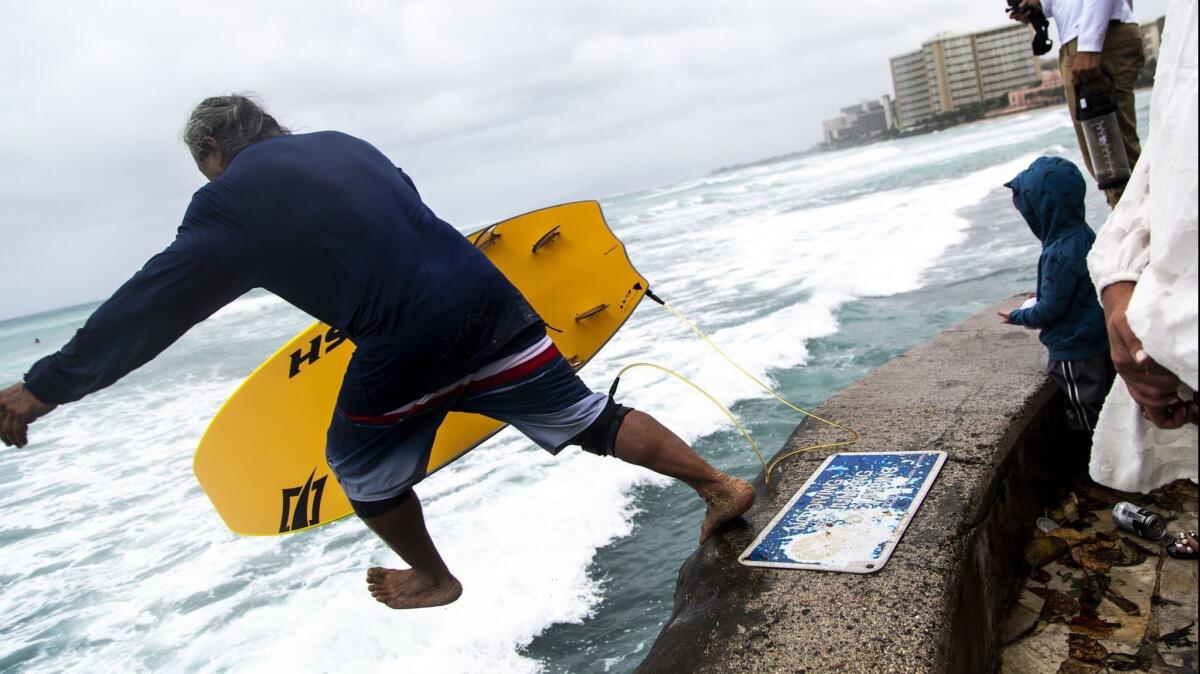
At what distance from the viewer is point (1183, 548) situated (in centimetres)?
247

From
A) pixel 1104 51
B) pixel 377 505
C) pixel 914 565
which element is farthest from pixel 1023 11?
pixel 377 505

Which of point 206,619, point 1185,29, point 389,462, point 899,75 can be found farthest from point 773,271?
point 899,75

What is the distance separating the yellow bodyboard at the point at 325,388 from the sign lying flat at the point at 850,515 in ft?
4.27

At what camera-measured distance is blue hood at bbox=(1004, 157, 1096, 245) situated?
2996mm

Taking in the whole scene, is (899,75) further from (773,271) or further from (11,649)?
(11,649)

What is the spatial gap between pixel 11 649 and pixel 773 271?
414 inches

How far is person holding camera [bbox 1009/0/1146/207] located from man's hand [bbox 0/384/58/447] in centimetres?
435

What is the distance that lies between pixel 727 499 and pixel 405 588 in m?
1.14

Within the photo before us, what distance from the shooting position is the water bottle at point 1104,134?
3.96 meters

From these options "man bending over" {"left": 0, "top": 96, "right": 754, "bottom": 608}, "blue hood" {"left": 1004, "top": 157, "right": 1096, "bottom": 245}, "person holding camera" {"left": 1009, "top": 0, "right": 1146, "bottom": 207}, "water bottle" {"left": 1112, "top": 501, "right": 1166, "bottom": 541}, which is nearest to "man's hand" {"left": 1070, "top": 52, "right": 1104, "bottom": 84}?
"person holding camera" {"left": 1009, "top": 0, "right": 1146, "bottom": 207}

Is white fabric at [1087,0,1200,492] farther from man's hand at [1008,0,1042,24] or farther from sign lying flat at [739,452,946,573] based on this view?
man's hand at [1008,0,1042,24]

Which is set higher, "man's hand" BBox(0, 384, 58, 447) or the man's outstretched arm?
the man's outstretched arm

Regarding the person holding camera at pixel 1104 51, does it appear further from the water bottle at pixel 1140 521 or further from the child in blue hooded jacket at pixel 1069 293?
the water bottle at pixel 1140 521

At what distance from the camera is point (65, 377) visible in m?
2.12
